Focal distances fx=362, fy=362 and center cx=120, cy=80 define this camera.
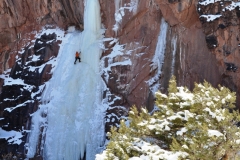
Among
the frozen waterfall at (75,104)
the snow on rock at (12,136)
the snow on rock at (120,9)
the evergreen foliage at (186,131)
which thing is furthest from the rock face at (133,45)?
the evergreen foliage at (186,131)

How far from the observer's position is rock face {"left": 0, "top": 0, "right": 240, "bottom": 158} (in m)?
12.8

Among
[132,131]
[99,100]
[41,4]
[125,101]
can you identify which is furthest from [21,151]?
[132,131]

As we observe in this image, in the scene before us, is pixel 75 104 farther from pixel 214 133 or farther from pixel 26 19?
pixel 214 133

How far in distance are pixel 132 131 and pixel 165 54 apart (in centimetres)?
675

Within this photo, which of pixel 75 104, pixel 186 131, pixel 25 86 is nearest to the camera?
pixel 186 131

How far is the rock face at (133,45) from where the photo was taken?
1279cm

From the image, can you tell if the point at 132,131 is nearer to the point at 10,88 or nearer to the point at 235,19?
the point at 235,19

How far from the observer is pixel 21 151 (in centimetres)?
1459

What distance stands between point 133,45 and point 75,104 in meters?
3.31

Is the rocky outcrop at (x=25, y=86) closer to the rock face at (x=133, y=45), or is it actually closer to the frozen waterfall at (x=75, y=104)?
the rock face at (x=133, y=45)

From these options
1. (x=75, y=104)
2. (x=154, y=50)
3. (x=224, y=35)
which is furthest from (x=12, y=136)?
(x=224, y=35)

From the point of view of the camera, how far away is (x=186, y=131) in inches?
257

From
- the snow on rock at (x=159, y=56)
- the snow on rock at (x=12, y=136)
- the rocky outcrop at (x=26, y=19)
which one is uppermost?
the rocky outcrop at (x=26, y=19)

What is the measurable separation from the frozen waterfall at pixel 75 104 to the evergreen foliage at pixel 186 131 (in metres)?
6.46
